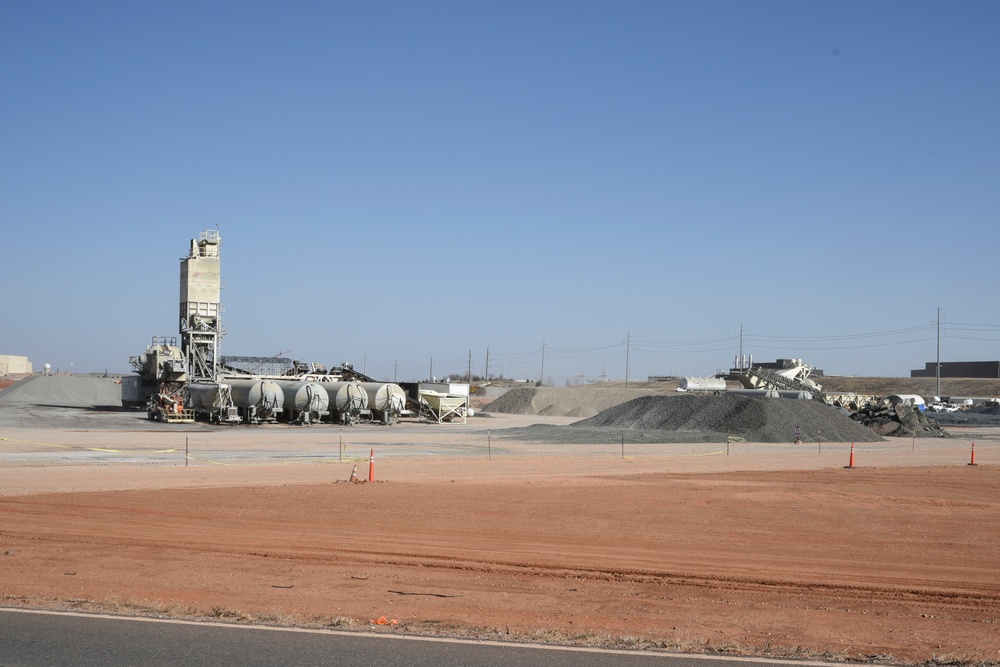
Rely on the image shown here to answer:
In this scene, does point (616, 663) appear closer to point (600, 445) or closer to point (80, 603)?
point (80, 603)

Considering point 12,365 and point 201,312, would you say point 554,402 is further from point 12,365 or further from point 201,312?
point 12,365

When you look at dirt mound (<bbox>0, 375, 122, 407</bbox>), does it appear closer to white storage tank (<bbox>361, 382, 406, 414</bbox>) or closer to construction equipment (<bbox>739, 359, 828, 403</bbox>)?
white storage tank (<bbox>361, 382, 406, 414</bbox>)

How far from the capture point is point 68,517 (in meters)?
16.9

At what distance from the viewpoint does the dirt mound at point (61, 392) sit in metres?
79.3

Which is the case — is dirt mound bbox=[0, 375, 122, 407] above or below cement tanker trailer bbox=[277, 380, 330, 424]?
below

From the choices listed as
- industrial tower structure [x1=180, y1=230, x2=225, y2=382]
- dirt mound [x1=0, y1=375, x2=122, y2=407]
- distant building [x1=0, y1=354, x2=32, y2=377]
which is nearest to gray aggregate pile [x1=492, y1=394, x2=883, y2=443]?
industrial tower structure [x1=180, y1=230, x2=225, y2=382]

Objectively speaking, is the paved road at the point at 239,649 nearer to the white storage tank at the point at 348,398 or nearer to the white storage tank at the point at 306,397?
the white storage tank at the point at 306,397

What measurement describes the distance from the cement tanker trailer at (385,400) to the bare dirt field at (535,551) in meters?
27.5

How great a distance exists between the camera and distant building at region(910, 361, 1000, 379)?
161625mm

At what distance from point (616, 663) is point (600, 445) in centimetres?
3576

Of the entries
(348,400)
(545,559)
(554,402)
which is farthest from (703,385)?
(545,559)

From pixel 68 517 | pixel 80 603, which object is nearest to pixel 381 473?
pixel 68 517

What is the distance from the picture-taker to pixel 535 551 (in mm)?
14250

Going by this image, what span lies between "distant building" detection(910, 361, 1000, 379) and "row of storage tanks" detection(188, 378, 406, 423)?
137645mm
